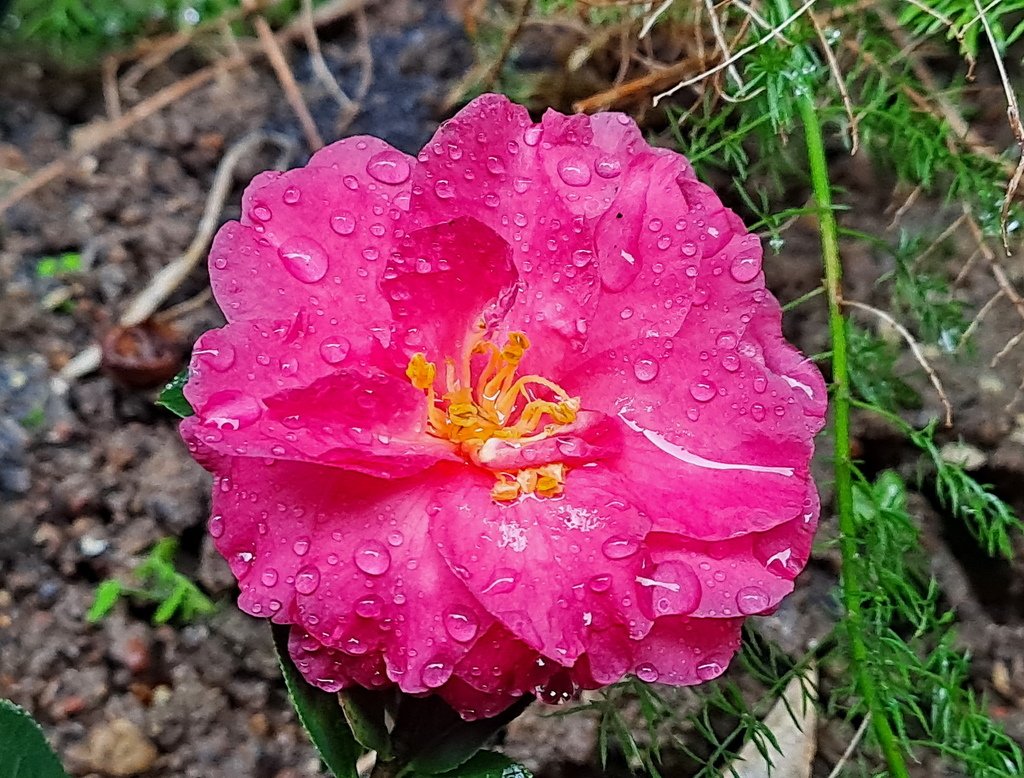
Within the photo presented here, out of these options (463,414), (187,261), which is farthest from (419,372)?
(187,261)

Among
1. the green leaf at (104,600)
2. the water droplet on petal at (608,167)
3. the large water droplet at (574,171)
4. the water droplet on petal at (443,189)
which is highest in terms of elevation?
the water droplet on petal at (608,167)

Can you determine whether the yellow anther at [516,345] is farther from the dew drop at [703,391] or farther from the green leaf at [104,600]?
the green leaf at [104,600]

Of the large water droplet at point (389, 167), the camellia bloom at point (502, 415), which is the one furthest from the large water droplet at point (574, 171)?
the large water droplet at point (389, 167)

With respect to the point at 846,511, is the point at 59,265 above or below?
below

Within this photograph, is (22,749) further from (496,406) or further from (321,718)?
(496,406)

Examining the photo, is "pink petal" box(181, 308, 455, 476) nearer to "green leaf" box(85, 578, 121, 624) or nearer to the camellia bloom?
the camellia bloom

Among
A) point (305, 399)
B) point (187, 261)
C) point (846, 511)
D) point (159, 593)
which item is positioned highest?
point (305, 399)
